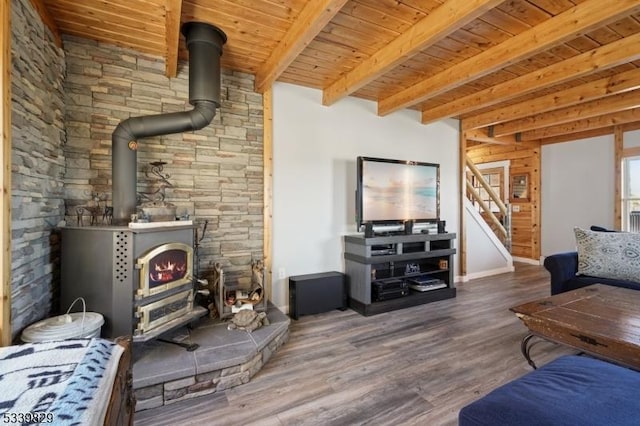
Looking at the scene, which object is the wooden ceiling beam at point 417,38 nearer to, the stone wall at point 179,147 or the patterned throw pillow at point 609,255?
the stone wall at point 179,147

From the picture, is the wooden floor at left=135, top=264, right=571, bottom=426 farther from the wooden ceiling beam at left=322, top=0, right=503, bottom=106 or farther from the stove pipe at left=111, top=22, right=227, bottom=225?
the wooden ceiling beam at left=322, top=0, right=503, bottom=106

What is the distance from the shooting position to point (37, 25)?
6.45ft

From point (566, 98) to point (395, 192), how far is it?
2.22m

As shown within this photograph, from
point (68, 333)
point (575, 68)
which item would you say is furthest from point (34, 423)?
point (575, 68)

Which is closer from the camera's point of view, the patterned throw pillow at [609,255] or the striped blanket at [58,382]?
the striped blanket at [58,382]

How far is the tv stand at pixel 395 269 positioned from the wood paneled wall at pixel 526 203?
3.41 metres

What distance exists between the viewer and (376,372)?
85.7 inches

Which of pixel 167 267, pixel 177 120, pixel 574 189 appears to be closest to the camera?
pixel 167 267

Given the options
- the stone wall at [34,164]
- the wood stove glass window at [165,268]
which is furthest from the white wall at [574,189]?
the stone wall at [34,164]

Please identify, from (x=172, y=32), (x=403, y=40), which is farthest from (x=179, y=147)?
(x=403, y=40)

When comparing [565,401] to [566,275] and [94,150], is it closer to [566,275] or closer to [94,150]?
[566,275]

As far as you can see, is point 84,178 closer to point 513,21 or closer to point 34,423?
point 34,423

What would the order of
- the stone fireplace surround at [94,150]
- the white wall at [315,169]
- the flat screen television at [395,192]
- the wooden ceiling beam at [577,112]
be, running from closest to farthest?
the stone fireplace surround at [94,150]
the white wall at [315,169]
the flat screen television at [395,192]
the wooden ceiling beam at [577,112]

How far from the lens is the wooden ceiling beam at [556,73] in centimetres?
248
